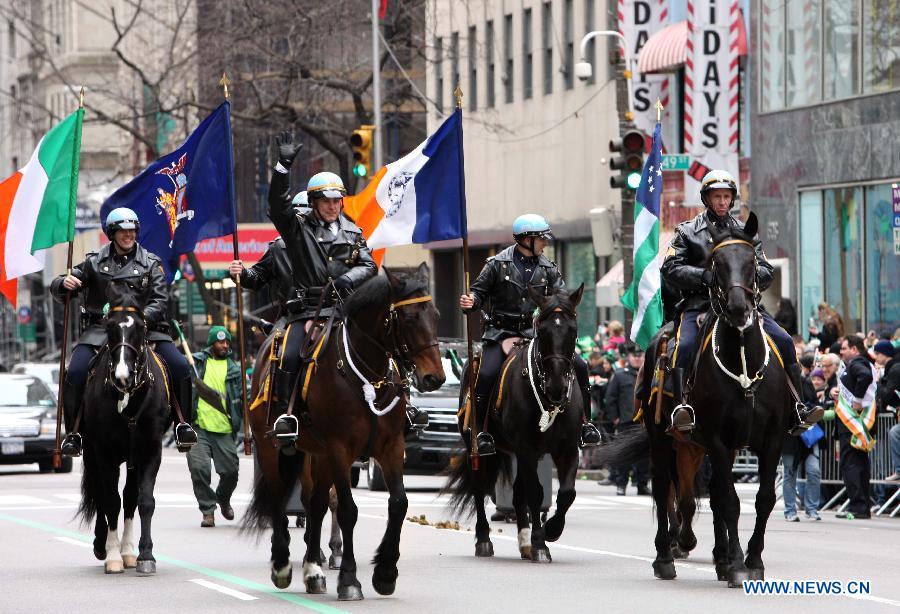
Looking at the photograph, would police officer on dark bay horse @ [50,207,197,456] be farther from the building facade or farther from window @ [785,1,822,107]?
window @ [785,1,822,107]

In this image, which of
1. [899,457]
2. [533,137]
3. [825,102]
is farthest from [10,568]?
[533,137]

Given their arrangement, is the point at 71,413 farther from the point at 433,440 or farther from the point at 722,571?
the point at 433,440

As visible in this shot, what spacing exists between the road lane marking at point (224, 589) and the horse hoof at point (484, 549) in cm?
270

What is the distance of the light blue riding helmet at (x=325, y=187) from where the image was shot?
14422mm

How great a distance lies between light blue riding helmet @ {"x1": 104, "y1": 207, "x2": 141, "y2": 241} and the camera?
15.5 m

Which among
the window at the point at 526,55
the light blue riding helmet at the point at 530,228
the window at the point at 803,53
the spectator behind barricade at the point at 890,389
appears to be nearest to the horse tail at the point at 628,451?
the light blue riding helmet at the point at 530,228

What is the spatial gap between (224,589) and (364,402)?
5.58ft

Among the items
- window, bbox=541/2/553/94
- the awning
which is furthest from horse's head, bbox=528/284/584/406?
window, bbox=541/2/553/94

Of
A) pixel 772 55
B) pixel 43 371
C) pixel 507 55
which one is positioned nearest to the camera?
pixel 772 55

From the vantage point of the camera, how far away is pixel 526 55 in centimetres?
5097

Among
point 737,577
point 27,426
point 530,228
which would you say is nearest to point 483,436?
point 530,228

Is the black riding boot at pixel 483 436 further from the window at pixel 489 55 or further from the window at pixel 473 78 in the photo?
the window at pixel 473 78

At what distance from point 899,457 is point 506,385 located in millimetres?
7264

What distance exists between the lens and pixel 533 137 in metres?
50.5
